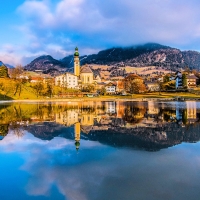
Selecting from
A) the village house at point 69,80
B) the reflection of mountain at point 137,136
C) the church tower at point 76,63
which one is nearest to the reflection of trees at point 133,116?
the reflection of mountain at point 137,136

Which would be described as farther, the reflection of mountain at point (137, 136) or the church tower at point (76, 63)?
the church tower at point (76, 63)

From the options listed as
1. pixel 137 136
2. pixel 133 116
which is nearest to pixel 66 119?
pixel 133 116

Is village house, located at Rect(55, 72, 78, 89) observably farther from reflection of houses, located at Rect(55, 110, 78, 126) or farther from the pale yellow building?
reflection of houses, located at Rect(55, 110, 78, 126)

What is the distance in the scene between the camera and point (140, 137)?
60.5 ft

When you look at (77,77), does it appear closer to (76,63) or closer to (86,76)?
(86,76)

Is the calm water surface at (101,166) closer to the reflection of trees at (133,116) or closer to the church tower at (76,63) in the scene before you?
the reflection of trees at (133,116)

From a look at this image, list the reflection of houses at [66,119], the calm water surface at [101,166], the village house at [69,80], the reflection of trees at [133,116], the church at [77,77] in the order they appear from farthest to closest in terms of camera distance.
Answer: the church at [77,77], the village house at [69,80], the reflection of trees at [133,116], the reflection of houses at [66,119], the calm water surface at [101,166]

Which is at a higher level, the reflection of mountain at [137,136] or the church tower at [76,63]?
the church tower at [76,63]

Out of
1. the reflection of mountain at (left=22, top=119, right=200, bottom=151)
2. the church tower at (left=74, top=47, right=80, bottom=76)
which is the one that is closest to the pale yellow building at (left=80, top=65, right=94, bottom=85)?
the church tower at (left=74, top=47, right=80, bottom=76)

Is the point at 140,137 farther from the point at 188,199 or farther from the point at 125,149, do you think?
the point at 188,199

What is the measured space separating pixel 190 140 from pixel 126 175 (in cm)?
921

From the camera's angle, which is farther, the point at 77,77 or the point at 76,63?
the point at 76,63

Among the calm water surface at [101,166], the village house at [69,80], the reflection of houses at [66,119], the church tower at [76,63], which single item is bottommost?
the calm water surface at [101,166]

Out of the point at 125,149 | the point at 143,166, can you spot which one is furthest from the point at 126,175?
the point at 125,149
